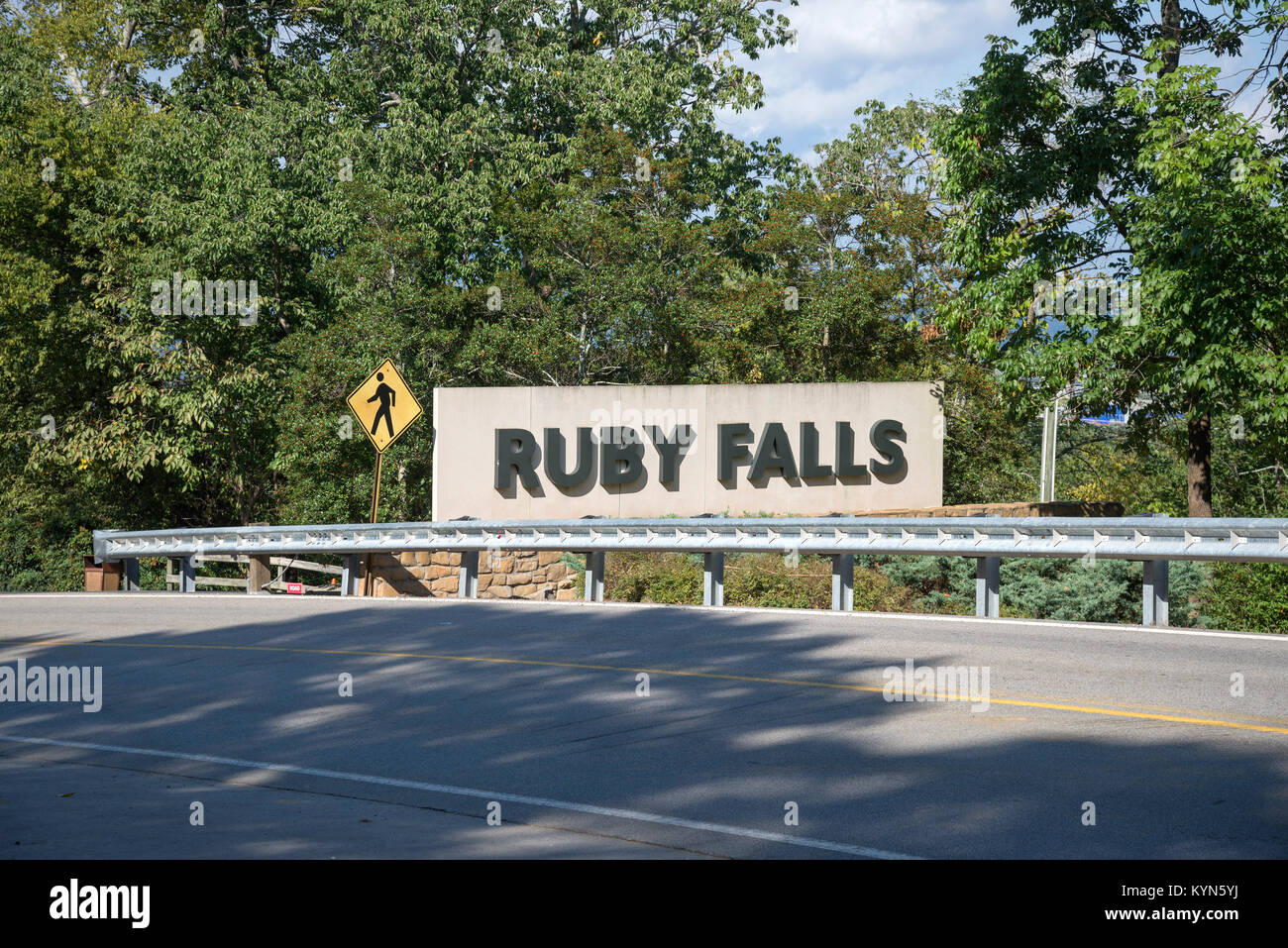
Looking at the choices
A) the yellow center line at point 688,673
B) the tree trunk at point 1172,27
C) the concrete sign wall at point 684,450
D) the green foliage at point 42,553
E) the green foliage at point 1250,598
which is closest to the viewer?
the yellow center line at point 688,673

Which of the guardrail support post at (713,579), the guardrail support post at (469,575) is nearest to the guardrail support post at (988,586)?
the guardrail support post at (713,579)

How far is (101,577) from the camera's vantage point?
21.9m

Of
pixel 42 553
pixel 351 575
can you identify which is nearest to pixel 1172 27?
pixel 351 575

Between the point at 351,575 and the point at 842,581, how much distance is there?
309 inches

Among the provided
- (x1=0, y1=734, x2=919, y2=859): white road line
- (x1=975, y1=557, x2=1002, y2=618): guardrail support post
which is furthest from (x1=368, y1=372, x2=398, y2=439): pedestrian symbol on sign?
(x1=0, y1=734, x2=919, y2=859): white road line

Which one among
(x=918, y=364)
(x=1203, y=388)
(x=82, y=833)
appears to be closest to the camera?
(x=82, y=833)

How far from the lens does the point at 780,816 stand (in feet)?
21.9

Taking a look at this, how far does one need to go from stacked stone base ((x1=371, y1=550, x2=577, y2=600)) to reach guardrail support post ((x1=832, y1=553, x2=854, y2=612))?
21.7ft

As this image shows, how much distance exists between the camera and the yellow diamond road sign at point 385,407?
2095cm

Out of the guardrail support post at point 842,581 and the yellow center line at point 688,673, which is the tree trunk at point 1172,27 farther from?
the yellow center line at point 688,673

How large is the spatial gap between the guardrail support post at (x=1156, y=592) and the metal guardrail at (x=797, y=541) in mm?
11
